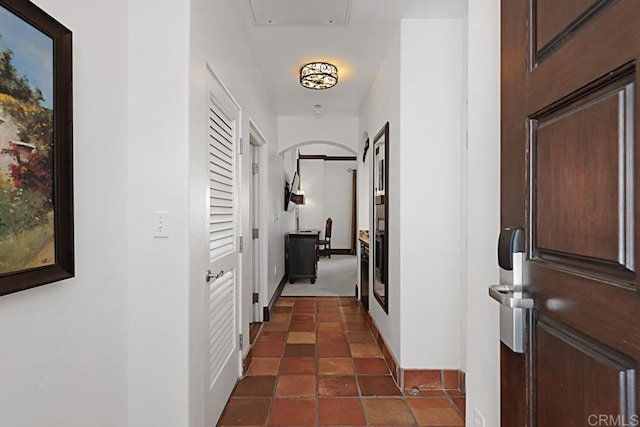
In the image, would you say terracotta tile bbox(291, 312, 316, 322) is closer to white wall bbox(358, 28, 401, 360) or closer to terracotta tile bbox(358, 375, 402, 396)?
white wall bbox(358, 28, 401, 360)

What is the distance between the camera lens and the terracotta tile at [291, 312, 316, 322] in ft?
14.6

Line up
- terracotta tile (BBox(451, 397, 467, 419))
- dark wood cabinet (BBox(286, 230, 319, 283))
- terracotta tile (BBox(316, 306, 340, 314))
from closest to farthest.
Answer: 1. terracotta tile (BBox(451, 397, 467, 419))
2. terracotta tile (BBox(316, 306, 340, 314))
3. dark wood cabinet (BBox(286, 230, 319, 283))

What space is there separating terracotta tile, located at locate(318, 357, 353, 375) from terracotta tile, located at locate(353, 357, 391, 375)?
2.6 inches

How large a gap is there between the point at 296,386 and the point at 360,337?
122 cm

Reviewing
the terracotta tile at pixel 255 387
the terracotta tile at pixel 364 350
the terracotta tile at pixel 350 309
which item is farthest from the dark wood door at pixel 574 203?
the terracotta tile at pixel 350 309

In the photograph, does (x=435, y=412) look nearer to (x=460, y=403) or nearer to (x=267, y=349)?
(x=460, y=403)

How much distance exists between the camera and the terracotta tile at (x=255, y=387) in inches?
103

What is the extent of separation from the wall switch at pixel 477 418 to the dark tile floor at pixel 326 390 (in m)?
1.21

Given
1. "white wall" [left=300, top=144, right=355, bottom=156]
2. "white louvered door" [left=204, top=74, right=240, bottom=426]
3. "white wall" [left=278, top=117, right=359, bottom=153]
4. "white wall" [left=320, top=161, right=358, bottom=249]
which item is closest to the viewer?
"white louvered door" [left=204, top=74, right=240, bottom=426]

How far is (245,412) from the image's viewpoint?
237 centimetres

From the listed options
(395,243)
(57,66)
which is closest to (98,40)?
(57,66)

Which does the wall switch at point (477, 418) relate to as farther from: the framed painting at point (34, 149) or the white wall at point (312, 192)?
the white wall at point (312, 192)

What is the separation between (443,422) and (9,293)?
7.55 ft

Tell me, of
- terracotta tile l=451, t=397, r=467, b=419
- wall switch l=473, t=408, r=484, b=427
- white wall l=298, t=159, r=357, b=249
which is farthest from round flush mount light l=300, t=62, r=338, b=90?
white wall l=298, t=159, r=357, b=249
